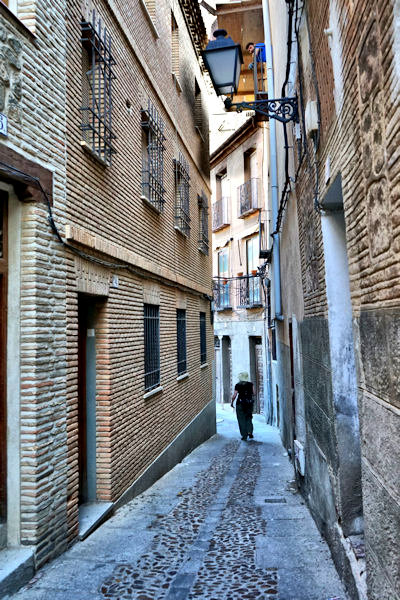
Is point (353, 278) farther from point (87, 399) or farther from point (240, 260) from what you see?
point (240, 260)

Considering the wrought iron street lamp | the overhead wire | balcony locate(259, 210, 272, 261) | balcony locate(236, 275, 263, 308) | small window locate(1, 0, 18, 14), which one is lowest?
the overhead wire

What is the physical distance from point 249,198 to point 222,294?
4.72 metres

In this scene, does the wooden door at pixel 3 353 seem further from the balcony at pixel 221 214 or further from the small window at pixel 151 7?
the balcony at pixel 221 214

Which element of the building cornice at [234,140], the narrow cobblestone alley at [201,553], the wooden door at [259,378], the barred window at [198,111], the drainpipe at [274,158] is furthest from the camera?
the wooden door at [259,378]

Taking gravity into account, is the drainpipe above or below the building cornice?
below

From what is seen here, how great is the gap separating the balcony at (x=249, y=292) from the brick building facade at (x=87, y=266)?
10077 millimetres

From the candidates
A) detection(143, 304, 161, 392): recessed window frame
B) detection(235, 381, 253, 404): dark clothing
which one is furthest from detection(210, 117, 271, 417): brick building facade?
detection(143, 304, 161, 392): recessed window frame

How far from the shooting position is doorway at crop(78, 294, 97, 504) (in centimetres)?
605

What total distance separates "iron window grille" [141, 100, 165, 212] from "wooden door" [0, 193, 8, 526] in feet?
12.9

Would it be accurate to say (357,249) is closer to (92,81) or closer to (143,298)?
(92,81)

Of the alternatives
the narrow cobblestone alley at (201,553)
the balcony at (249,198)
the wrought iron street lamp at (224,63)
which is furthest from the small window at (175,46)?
the balcony at (249,198)

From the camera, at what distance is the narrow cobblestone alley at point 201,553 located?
13.0 ft

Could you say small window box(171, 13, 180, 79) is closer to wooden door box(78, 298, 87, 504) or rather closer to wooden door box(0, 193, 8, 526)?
wooden door box(78, 298, 87, 504)

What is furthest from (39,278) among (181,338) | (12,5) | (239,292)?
(239,292)
